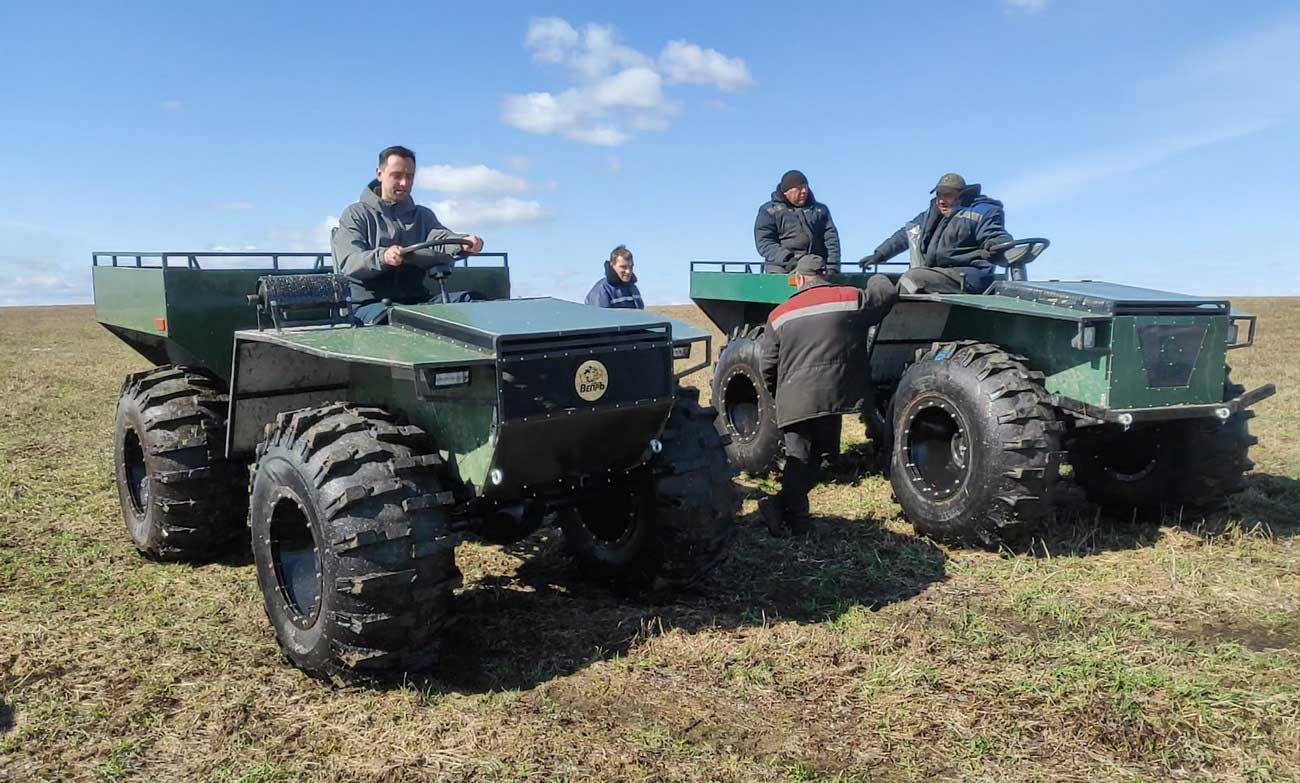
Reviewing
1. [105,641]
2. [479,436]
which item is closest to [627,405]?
[479,436]

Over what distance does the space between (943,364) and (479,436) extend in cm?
295

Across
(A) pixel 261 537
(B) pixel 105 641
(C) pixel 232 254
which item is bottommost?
(B) pixel 105 641

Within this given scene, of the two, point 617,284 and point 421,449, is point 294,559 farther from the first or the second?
point 617,284

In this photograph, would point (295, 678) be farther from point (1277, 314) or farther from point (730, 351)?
point (1277, 314)

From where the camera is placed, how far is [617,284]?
8211 millimetres

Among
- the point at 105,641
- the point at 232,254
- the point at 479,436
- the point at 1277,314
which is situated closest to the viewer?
the point at 479,436

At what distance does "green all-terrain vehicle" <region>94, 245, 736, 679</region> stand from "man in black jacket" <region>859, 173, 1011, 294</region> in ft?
7.91

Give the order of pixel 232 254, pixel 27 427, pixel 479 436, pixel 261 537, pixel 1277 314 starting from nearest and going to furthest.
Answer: pixel 479 436 → pixel 261 537 → pixel 232 254 → pixel 27 427 → pixel 1277 314

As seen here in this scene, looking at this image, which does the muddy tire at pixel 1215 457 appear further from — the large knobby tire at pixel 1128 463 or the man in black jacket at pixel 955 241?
the man in black jacket at pixel 955 241

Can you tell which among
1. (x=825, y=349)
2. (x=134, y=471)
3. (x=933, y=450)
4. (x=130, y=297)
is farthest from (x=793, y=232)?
(x=134, y=471)

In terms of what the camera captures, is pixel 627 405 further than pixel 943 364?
No

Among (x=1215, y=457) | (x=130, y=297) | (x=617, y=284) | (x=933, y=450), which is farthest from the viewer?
(x=617, y=284)

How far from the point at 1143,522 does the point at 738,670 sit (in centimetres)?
347

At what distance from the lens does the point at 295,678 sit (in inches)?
145
